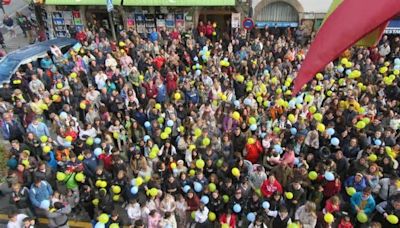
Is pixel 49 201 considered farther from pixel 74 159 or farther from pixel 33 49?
pixel 33 49

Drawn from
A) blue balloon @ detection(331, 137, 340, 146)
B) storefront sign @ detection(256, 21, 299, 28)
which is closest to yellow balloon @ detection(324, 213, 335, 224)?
blue balloon @ detection(331, 137, 340, 146)

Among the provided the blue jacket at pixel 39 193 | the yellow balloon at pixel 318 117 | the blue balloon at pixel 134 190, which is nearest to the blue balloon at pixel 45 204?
the blue jacket at pixel 39 193

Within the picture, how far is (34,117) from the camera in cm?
942

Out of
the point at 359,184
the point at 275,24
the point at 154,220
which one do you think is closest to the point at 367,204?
the point at 359,184

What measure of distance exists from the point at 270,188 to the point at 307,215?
853 millimetres

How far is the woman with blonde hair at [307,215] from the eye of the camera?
6859 millimetres

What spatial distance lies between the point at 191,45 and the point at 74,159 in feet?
22.0

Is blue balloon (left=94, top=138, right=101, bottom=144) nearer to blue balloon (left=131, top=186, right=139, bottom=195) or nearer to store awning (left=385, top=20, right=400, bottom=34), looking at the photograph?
blue balloon (left=131, top=186, right=139, bottom=195)

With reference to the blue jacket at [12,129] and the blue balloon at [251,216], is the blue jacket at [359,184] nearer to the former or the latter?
the blue balloon at [251,216]

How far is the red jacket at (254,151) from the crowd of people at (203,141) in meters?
0.03

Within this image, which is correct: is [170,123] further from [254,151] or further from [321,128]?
[321,128]

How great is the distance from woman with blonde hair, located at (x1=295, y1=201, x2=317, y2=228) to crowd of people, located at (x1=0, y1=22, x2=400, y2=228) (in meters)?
0.02

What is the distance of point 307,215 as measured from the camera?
273 inches

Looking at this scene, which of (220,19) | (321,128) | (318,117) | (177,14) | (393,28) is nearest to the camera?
(321,128)
